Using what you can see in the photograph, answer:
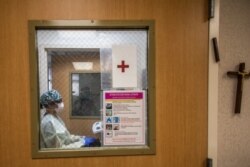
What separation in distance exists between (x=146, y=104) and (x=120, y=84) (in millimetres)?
188

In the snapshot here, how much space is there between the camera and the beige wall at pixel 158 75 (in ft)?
4.20

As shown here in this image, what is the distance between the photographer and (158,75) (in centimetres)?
135

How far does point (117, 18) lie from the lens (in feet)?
4.33

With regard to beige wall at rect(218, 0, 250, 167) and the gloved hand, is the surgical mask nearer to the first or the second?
the gloved hand

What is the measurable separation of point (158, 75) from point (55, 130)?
66 cm

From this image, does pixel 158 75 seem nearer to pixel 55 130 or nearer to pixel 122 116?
pixel 122 116

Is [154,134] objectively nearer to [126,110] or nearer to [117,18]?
[126,110]

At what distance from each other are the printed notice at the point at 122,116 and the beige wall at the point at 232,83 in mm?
474

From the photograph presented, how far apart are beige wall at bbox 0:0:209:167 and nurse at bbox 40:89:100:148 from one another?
0.08 m

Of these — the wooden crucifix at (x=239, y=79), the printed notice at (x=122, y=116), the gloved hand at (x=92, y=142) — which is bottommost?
the gloved hand at (x=92, y=142)

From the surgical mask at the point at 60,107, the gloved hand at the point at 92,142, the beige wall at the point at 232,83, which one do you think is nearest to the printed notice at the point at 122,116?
the gloved hand at the point at 92,142

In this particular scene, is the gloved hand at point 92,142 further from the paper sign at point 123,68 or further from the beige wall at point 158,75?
the paper sign at point 123,68

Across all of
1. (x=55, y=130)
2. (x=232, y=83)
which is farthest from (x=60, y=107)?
(x=232, y=83)

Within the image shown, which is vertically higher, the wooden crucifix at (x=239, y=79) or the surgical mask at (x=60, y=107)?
the wooden crucifix at (x=239, y=79)
